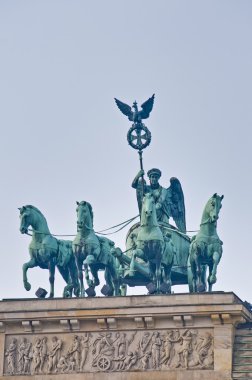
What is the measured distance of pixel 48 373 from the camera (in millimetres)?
54344

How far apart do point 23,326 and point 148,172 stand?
6.57m

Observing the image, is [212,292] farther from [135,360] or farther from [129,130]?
[129,130]

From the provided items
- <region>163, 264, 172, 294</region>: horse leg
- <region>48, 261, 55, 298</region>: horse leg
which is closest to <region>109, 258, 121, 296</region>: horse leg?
<region>163, 264, 172, 294</region>: horse leg

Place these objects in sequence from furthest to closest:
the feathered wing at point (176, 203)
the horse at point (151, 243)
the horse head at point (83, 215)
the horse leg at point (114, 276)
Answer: the feathered wing at point (176, 203), the horse leg at point (114, 276), the horse head at point (83, 215), the horse at point (151, 243)

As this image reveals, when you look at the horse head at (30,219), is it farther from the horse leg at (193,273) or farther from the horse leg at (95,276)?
the horse leg at (193,273)

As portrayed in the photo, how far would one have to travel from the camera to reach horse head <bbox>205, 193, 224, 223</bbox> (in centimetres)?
5506

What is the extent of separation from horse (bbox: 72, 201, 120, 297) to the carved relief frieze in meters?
1.85

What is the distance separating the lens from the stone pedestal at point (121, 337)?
5356 centimetres

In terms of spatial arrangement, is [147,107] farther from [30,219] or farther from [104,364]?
[104,364]

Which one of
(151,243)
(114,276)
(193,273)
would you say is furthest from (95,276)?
(193,273)

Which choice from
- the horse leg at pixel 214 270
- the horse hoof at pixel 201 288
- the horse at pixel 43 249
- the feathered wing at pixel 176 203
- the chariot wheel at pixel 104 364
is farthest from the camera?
the feathered wing at pixel 176 203

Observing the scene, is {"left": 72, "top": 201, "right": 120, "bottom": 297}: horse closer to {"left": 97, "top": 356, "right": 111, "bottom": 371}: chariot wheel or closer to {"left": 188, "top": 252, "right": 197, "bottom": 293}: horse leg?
{"left": 188, "top": 252, "right": 197, "bottom": 293}: horse leg

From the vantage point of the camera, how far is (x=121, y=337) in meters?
54.3

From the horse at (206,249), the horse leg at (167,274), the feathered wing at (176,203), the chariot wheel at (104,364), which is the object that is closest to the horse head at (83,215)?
the horse leg at (167,274)
